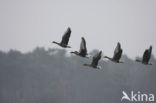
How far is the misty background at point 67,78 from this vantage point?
158125 mm

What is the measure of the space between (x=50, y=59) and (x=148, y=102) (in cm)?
2642

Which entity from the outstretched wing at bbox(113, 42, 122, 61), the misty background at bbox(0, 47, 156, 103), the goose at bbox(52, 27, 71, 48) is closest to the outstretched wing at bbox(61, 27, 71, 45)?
the goose at bbox(52, 27, 71, 48)

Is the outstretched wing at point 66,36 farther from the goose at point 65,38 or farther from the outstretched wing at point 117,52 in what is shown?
the outstretched wing at point 117,52

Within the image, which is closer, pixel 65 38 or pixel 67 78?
pixel 65 38

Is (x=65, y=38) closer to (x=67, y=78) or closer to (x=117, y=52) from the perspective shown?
(x=117, y=52)

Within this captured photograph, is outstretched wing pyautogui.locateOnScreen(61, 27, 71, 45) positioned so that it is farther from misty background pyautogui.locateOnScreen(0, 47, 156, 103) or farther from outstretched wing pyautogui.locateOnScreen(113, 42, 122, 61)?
misty background pyautogui.locateOnScreen(0, 47, 156, 103)

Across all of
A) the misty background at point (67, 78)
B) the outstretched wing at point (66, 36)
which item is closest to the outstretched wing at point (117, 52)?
the outstretched wing at point (66, 36)

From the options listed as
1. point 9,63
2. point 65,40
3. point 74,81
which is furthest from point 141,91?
point 65,40

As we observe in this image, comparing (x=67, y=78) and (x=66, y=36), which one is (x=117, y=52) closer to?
(x=66, y=36)

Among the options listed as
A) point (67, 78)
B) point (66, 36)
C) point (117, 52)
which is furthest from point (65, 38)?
point (67, 78)

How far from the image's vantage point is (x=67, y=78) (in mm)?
169750

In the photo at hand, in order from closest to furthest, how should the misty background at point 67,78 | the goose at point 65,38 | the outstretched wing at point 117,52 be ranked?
the outstretched wing at point 117,52
the goose at point 65,38
the misty background at point 67,78

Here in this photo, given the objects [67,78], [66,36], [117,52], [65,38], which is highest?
[67,78]

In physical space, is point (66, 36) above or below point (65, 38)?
above
